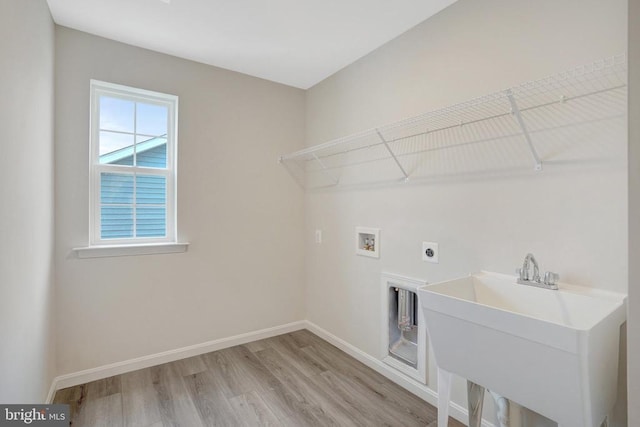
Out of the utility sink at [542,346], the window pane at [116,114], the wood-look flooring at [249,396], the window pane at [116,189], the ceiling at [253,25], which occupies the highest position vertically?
the ceiling at [253,25]

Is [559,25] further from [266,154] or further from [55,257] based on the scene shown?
[55,257]

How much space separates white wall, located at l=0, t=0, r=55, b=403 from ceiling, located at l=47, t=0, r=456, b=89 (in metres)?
0.34

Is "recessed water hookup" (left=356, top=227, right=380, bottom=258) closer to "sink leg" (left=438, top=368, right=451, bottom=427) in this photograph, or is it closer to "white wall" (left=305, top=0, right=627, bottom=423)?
"white wall" (left=305, top=0, right=627, bottom=423)

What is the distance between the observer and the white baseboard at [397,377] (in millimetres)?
1832

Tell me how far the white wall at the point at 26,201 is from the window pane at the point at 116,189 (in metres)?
0.34

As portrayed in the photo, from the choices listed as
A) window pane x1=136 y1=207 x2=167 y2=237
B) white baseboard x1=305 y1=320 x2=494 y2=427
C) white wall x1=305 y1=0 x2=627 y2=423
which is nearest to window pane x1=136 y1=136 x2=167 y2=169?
window pane x1=136 y1=207 x2=167 y2=237

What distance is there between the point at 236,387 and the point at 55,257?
1.49 meters

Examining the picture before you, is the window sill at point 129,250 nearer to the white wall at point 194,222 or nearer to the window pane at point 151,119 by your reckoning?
the white wall at point 194,222

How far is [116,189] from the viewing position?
7.82ft

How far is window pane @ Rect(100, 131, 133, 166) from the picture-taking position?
2.34 m

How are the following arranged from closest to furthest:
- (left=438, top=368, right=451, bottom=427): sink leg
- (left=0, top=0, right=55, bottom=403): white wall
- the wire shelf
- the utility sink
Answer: the utility sink < (left=0, top=0, right=55, bottom=403): white wall < the wire shelf < (left=438, top=368, right=451, bottom=427): sink leg

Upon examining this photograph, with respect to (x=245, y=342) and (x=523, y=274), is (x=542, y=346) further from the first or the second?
(x=245, y=342)

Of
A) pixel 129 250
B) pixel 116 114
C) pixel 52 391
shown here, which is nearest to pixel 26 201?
pixel 129 250

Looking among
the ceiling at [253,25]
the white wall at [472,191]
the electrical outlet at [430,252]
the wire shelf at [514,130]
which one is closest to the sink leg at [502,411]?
the white wall at [472,191]
